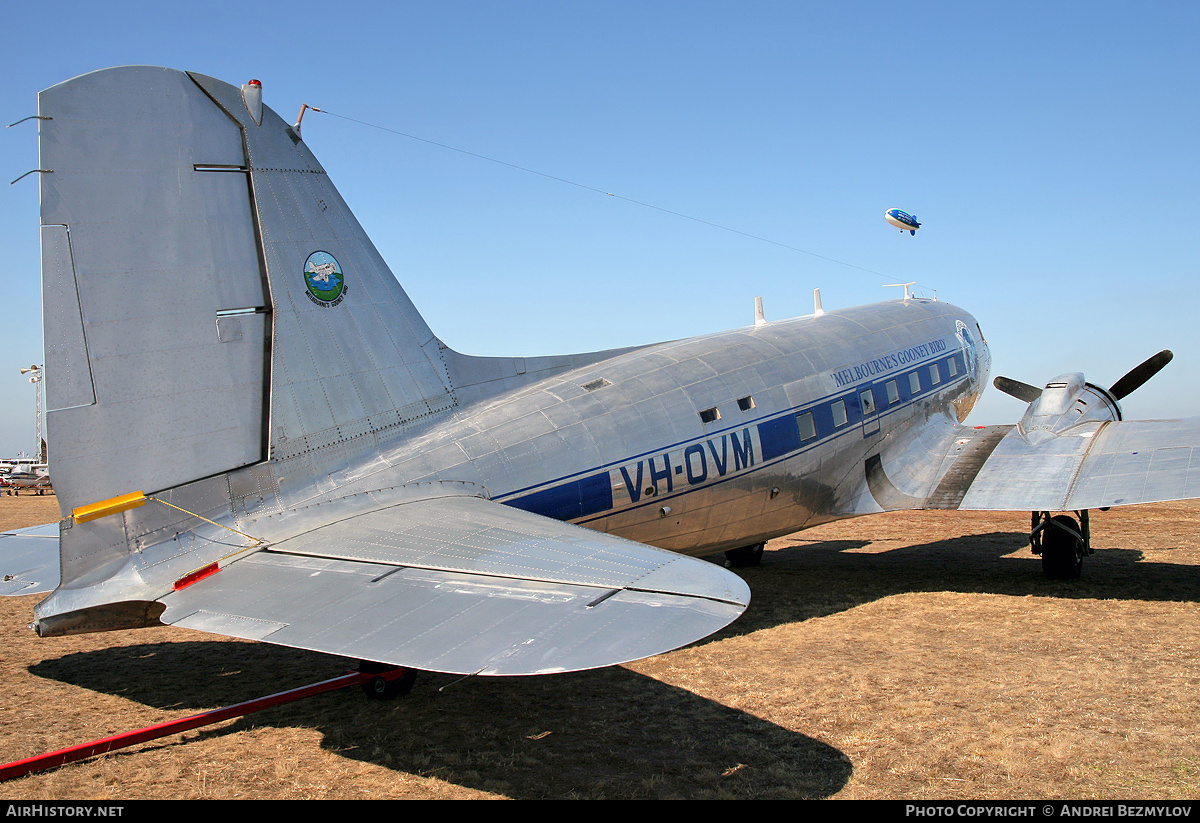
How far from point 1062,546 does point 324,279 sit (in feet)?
35.7

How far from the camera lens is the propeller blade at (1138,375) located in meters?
14.7

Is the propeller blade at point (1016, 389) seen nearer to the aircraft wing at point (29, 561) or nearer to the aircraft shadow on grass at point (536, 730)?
the aircraft shadow on grass at point (536, 730)

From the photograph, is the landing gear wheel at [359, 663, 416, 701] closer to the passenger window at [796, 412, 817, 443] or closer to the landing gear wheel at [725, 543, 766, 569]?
the passenger window at [796, 412, 817, 443]

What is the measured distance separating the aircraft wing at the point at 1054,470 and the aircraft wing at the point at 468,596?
7823mm

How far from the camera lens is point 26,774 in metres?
5.63

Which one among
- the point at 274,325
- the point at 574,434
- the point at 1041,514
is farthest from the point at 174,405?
the point at 1041,514

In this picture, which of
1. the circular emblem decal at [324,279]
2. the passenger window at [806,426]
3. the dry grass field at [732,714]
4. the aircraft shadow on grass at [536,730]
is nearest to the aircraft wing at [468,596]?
the dry grass field at [732,714]

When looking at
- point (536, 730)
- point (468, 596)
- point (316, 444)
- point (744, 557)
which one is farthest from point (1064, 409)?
point (468, 596)

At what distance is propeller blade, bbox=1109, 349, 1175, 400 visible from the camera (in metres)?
14.7

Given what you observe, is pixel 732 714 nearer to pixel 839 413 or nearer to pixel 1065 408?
pixel 839 413

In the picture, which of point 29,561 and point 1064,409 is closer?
point 29,561

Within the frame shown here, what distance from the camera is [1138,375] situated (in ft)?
48.5
